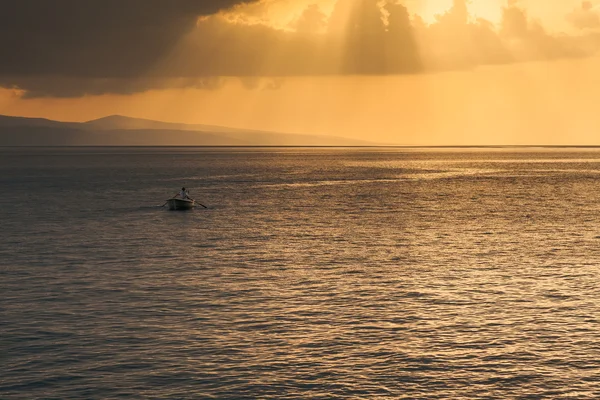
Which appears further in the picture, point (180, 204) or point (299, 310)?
point (180, 204)

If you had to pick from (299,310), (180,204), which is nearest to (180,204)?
(180,204)

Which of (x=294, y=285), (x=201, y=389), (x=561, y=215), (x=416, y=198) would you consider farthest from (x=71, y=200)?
(x=201, y=389)

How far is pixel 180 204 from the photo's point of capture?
9962cm

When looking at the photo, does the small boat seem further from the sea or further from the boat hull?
the sea

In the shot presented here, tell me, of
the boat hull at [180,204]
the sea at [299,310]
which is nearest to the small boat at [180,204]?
the boat hull at [180,204]

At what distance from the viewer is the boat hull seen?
3910 inches

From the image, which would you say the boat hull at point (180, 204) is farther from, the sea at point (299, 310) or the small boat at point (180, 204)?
the sea at point (299, 310)

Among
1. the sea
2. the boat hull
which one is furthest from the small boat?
the sea

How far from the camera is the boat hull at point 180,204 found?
3910 inches

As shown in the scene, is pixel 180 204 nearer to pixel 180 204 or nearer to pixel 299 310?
pixel 180 204

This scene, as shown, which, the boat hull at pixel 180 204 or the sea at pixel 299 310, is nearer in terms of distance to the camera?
the sea at pixel 299 310

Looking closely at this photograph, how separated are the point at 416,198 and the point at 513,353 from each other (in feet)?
305

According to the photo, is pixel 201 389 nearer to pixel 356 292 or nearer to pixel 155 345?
pixel 155 345

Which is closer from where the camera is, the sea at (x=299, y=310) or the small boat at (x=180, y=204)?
the sea at (x=299, y=310)
